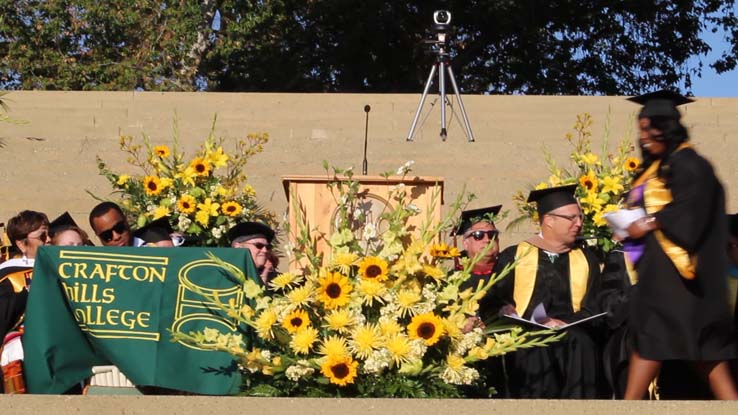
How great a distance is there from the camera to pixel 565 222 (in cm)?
761

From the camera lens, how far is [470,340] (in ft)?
20.0

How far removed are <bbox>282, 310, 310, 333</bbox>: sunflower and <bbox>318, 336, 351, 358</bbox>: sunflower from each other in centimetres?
13

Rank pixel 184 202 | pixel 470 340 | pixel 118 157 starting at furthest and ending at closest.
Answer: pixel 118 157
pixel 184 202
pixel 470 340

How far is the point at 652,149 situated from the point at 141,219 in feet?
13.2

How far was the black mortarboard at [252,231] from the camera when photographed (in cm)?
840

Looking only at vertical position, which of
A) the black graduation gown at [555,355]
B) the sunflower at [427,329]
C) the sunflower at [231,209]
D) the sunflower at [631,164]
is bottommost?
the black graduation gown at [555,355]

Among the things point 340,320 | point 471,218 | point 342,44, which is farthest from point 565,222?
point 342,44

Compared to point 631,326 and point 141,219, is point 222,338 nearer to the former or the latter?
point 631,326

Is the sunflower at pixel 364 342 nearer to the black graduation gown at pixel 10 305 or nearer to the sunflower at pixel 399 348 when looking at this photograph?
the sunflower at pixel 399 348

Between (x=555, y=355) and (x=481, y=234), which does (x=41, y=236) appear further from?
(x=555, y=355)

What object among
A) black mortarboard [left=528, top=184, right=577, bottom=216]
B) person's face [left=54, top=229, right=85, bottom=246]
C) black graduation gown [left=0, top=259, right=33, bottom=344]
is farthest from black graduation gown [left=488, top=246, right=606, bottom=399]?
black graduation gown [left=0, top=259, right=33, bottom=344]

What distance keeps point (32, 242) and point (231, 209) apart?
5.75ft

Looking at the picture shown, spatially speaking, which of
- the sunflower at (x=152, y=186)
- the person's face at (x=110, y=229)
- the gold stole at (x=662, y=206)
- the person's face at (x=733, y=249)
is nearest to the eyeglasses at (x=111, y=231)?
the person's face at (x=110, y=229)

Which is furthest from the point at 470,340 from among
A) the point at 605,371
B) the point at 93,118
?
the point at 93,118
